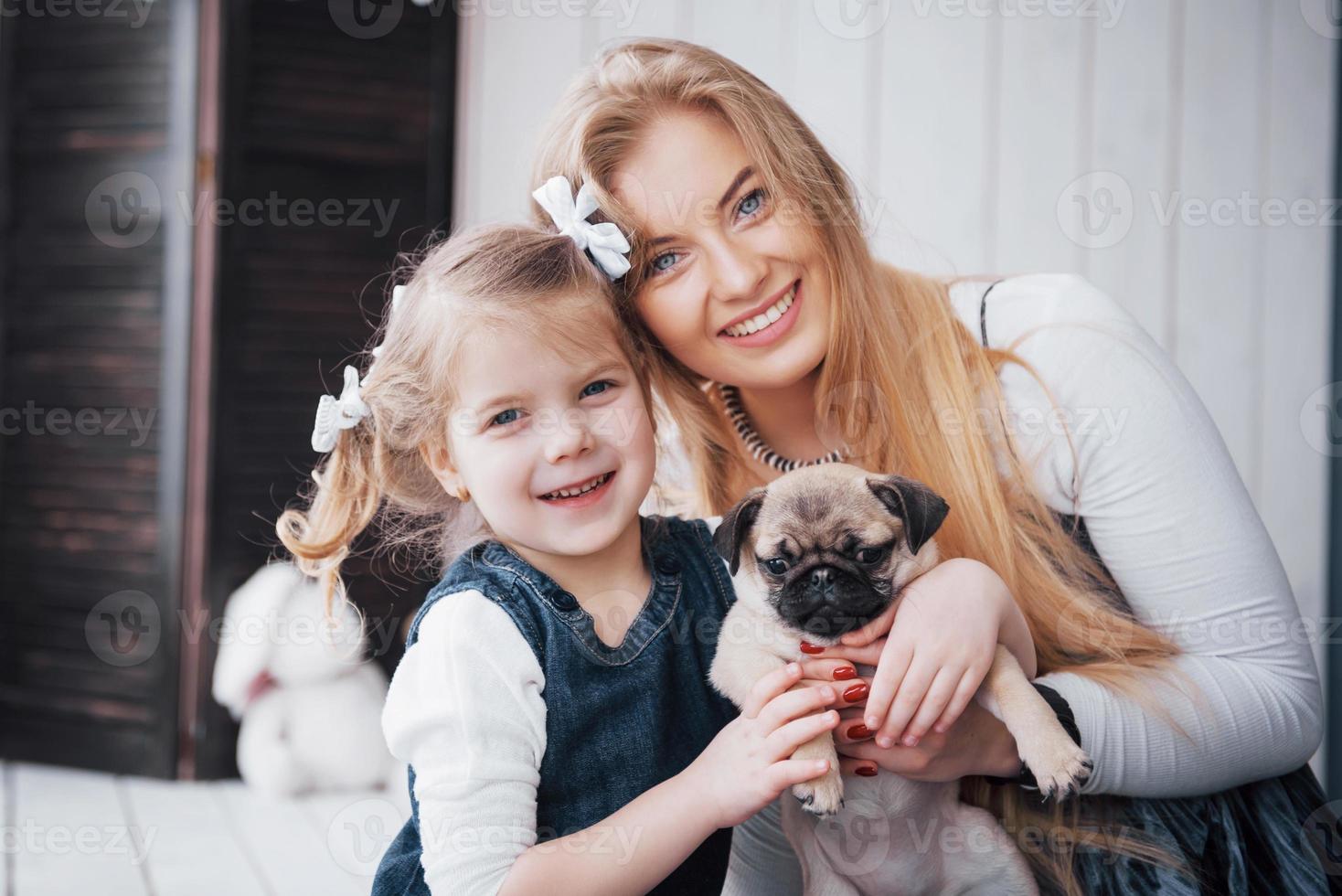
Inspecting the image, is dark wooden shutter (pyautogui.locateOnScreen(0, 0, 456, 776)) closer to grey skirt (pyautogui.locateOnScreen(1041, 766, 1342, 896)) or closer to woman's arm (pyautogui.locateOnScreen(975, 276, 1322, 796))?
woman's arm (pyautogui.locateOnScreen(975, 276, 1322, 796))

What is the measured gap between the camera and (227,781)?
2928 millimetres

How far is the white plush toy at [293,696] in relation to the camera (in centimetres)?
275

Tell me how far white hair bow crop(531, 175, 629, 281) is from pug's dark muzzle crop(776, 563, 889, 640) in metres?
0.49

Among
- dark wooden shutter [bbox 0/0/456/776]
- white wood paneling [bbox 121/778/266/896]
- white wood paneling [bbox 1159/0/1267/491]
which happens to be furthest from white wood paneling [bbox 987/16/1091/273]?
white wood paneling [bbox 121/778/266/896]

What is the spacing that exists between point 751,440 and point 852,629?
0.52m

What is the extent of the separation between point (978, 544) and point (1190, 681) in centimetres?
32

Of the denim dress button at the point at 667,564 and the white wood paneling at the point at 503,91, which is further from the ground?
the white wood paneling at the point at 503,91

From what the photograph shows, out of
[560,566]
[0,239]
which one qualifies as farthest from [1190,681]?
[0,239]

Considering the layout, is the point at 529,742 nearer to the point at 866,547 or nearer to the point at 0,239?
the point at 866,547

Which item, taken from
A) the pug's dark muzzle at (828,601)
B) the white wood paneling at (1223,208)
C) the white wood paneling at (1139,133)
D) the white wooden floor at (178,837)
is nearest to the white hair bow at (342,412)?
the pug's dark muzzle at (828,601)

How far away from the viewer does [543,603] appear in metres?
1.28

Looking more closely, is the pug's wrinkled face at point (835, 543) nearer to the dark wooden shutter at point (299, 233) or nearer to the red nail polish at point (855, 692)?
the red nail polish at point (855, 692)

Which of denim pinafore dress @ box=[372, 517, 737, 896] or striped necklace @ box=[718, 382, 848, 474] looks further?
striped necklace @ box=[718, 382, 848, 474]

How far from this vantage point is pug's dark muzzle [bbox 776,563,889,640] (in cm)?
126
